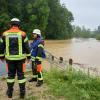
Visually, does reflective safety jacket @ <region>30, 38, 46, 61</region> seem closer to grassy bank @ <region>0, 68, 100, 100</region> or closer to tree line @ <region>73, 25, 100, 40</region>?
grassy bank @ <region>0, 68, 100, 100</region>

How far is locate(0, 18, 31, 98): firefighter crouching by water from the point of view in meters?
6.68

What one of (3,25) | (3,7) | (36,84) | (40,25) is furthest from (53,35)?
(36,84)

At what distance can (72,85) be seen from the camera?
25.1 feet

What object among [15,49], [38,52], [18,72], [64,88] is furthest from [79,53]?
[15,49]

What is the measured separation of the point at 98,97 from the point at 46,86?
57.6 inches

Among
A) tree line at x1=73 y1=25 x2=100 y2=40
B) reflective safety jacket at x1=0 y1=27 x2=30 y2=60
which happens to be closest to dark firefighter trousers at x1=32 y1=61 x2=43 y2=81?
reflective safety jacket at x1=0 y1=27 x2=30 y2=60

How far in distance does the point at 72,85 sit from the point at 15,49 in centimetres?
179

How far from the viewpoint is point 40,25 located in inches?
2169

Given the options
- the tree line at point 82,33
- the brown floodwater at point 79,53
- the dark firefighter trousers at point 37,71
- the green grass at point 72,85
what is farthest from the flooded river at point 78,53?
the tree line at point 82,33

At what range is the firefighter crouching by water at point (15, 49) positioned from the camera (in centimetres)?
668

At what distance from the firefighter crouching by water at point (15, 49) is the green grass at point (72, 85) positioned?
0.97 m

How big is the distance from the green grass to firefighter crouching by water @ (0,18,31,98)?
3.19 ft

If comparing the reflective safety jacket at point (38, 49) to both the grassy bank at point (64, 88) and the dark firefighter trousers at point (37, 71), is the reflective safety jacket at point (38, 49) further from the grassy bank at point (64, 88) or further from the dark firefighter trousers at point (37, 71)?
the grassy bank at point (64, 88)

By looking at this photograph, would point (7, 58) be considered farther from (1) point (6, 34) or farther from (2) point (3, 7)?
(2) point (3, 7)
